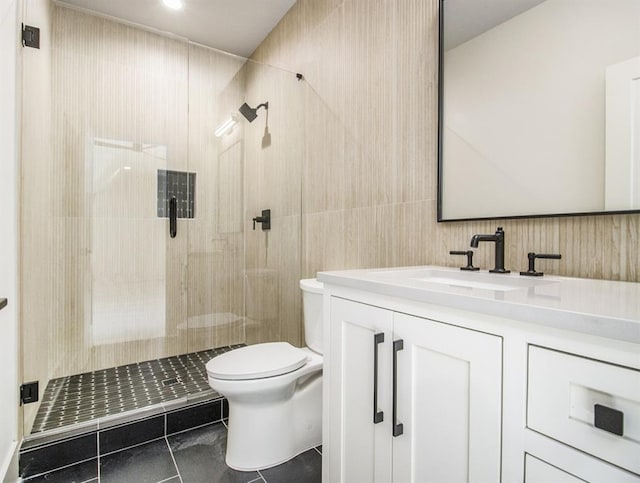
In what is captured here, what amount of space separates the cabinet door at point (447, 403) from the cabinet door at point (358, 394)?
6cm

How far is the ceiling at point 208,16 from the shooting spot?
2.45m

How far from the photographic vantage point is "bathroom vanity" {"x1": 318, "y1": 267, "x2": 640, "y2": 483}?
1.78ft

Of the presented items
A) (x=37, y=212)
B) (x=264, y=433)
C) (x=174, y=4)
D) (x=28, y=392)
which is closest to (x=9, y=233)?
(x=37, y=212)

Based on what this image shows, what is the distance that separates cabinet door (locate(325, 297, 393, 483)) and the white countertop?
110 millimetres

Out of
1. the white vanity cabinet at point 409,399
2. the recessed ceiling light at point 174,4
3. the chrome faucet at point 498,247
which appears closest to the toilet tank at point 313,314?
the white vanity cabinet at point 409,399

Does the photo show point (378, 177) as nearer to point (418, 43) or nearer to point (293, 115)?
point (418, 43)

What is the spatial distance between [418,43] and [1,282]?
1.99 m

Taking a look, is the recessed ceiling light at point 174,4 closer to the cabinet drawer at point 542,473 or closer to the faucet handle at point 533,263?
the faucet handle at point 533,263

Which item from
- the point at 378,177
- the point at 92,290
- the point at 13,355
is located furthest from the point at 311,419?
the point at 92,290

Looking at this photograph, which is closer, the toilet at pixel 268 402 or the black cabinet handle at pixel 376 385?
the black cabinet handle at pixel 376 385

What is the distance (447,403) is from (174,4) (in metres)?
2.96

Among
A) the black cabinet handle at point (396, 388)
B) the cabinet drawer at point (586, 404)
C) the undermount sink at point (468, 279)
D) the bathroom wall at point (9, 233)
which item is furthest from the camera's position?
the bathroom wall at point (9, 233)

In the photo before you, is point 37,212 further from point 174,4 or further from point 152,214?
point 174,4

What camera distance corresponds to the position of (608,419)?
0.53 metres
